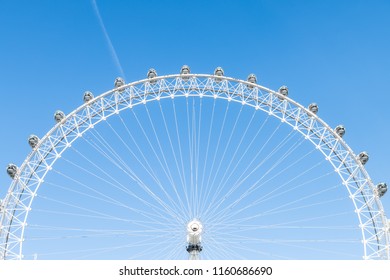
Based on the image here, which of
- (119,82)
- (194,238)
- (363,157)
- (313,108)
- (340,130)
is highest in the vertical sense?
(119,82)

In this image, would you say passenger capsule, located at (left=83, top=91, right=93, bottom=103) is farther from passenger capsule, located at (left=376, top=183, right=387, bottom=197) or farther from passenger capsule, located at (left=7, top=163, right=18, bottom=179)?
passenger capsule, located at (left=376, top=183, right=387, bottom=197)

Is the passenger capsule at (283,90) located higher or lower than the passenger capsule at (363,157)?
higher

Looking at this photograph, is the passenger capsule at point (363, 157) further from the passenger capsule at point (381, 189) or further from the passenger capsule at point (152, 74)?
the passenger capsule at point (152, 74)

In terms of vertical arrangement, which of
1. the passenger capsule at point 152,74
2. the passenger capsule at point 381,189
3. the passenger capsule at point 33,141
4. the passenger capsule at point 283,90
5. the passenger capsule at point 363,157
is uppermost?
the passenger capsule at point 152,74

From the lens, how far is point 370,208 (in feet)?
99.3

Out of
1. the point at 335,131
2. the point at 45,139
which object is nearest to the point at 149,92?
the point at 45,139

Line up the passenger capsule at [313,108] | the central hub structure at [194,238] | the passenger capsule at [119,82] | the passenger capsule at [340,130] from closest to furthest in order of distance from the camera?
the central hub structure at [194,238] < the passenger capsule at [340,130] < the passenger capsule at [313,108] < the passenger capsule at [119,82]

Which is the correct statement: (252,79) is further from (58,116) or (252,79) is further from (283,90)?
(58,116)

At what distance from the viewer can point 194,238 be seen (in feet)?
89.6

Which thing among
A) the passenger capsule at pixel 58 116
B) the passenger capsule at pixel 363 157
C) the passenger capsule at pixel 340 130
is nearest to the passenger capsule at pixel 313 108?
the passenger capsule at pixel 340 130

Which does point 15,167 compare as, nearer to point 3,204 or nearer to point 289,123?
point 3,204

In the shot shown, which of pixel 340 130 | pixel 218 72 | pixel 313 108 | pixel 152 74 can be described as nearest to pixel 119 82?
pixel 152 74

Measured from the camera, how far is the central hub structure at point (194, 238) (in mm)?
27250
